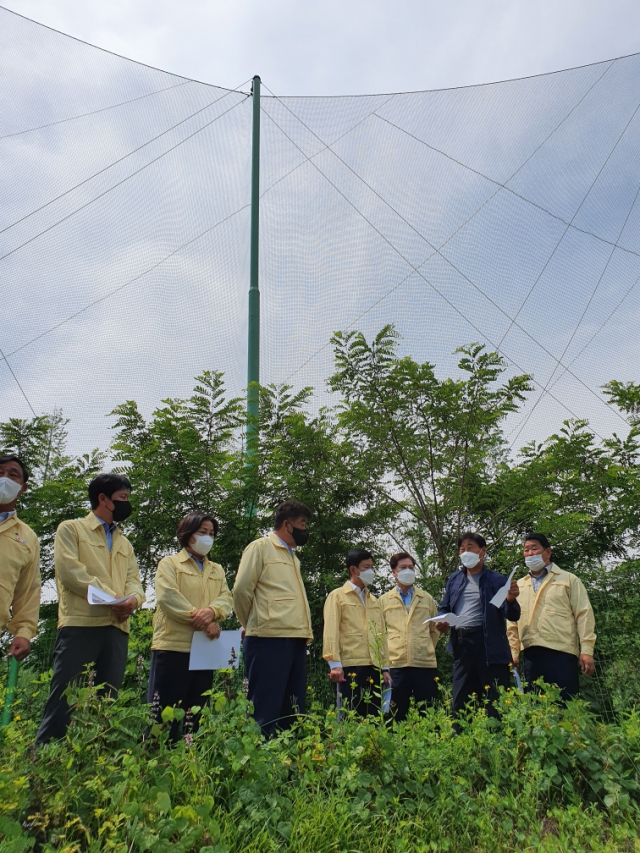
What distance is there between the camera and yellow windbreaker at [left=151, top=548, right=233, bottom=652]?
3.77 meters

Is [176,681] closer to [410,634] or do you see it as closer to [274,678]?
[274,678]

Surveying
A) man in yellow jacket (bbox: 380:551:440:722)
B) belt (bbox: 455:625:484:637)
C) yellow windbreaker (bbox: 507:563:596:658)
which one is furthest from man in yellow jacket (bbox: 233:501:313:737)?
yellow windbreaker (bbox: 507:563:596:658)

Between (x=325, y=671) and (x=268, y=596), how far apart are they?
7.69 feet

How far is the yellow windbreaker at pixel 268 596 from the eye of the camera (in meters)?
3.77

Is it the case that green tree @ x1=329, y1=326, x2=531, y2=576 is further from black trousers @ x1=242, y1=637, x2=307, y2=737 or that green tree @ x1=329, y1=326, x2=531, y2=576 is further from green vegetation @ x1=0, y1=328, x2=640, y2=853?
black trousers @ x1=242, y1=637, x2=307, y2=737

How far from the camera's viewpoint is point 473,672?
180 inches

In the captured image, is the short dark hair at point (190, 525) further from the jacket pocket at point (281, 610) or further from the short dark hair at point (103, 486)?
the jacket pocket at point (281, 610)

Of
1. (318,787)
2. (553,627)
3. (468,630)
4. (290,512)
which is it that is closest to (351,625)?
(468,630)

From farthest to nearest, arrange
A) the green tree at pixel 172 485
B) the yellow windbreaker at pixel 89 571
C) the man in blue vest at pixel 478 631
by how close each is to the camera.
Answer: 1. the green tree at pixel 172 485
2. the man in blue vest at pixel 478 631
3. the yellow windbreaker at pixel 89 571

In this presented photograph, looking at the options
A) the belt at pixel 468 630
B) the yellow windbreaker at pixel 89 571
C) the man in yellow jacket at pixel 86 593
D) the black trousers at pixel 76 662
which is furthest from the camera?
the belt at pixel 468 630

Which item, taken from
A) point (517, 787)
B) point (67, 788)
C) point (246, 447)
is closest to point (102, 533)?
point (67, 788)

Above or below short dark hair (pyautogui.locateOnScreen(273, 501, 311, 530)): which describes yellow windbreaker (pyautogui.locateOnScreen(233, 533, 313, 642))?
below

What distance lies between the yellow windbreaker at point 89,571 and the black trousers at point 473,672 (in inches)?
86.7

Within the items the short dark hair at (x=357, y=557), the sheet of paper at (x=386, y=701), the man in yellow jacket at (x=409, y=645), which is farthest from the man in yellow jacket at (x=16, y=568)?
the man in yellow jacket at (x=409, y=645)
